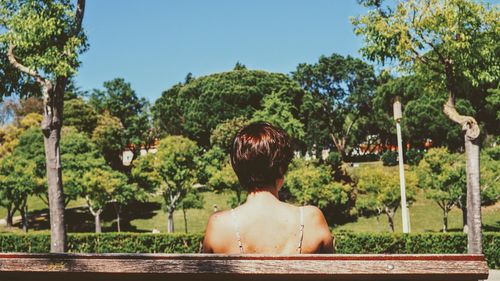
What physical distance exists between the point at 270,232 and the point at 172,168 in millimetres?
34114

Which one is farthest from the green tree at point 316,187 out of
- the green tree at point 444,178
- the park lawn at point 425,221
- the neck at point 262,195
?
the neck at point 262,195

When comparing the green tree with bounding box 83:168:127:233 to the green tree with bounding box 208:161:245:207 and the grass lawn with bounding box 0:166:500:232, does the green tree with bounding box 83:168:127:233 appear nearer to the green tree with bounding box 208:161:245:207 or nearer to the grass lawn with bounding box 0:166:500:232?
the grass lawn with bounding box 0:166:500:232

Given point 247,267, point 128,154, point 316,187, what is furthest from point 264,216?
point 128,154

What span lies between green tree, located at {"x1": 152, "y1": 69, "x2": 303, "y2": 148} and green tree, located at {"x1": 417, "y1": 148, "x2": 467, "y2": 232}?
24837 millimetres

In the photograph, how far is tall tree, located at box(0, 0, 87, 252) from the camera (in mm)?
14531

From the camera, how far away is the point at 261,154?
9.11ft

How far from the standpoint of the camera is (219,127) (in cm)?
5291

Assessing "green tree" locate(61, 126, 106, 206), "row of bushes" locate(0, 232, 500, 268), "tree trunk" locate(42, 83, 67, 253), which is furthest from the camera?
"green tree" locate(61, 126, 106, 206)

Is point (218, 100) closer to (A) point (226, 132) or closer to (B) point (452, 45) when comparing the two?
(A) point (226, 132)

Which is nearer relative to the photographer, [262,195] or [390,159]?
[262,195]

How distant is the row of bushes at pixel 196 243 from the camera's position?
21438 millimetres

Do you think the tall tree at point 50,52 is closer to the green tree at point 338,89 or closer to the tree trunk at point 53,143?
the tree trunk at point 53,143

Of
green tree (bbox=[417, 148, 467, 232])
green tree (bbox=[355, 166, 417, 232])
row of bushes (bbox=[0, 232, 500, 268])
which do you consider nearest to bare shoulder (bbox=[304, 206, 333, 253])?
row of bushes (bbox=[0, 232, 500, 268])

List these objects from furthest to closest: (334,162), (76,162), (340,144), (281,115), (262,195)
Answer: (340,144), (281,115), (334,162), (76,162), (262,195)
